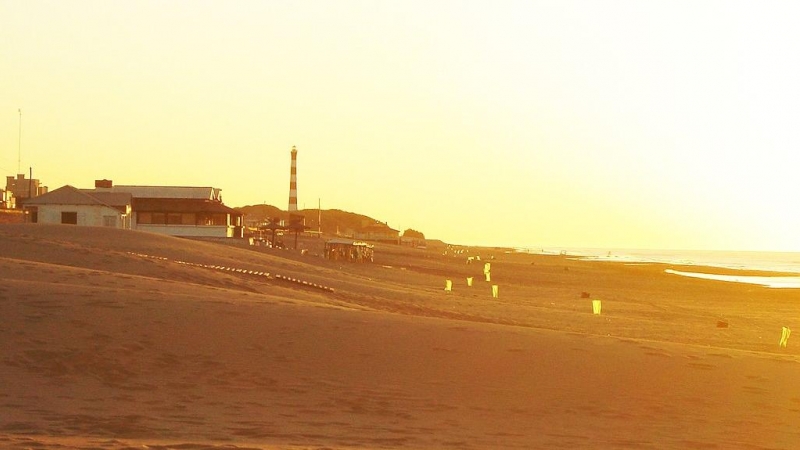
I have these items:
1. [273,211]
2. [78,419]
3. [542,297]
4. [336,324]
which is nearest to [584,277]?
[542,297]

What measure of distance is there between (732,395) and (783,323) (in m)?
23.3

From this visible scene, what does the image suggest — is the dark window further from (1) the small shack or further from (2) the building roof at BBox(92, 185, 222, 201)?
(1) the small shack

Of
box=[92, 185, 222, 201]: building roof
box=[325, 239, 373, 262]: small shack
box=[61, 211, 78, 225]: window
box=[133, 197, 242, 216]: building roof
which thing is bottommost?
box=[325, 239, 373, 262]: small shack

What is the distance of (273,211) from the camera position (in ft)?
631

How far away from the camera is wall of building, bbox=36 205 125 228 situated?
190 ft

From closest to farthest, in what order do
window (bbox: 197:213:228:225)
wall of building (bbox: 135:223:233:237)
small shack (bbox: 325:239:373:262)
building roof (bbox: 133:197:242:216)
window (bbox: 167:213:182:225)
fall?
small shack (bbox: 325:239:373:262) → wall of building (bbox: 135:223:233:237) → building roof (bbox: 133:197:242:216) → window (bbox: 167:213:182:225) → window (bbox: 197:213:228:225)

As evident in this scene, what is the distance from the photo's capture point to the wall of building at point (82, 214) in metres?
57.8

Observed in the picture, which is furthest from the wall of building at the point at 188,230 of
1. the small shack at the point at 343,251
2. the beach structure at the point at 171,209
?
the small shack at the point at 343,251

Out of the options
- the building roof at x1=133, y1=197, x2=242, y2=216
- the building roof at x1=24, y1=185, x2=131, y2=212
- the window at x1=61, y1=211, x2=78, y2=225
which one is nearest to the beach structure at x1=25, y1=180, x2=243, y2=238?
the building roof at x1=133, y1=197, x2=242, y2=216

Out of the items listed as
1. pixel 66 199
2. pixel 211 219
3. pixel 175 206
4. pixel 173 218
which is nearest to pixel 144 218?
pixel 173 218

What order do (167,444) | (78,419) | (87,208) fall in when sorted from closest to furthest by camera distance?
A: (167,444) → (78,419) → (87,208)

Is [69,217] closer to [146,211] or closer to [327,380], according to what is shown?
[146,211]

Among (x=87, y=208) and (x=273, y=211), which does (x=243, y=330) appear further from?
(x=273, y=211)

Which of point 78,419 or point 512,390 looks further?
point 512,390
